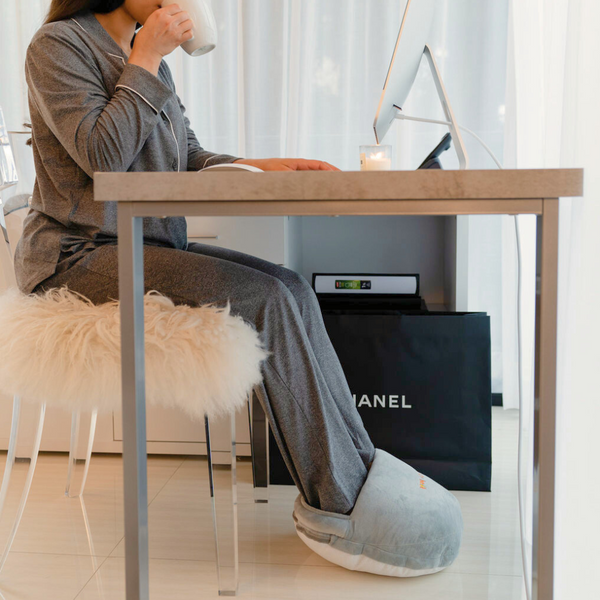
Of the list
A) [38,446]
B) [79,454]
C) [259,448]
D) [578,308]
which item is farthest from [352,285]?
[38,446]

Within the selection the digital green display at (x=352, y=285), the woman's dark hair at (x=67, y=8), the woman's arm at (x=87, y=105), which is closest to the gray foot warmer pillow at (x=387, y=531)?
the woman's arm at (x=87, y=105)

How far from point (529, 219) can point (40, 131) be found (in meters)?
1.34

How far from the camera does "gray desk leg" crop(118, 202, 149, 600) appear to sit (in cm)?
62

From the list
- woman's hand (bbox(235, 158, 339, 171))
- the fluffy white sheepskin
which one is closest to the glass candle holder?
woman's hand (bbox(235, 158, 339, 171))

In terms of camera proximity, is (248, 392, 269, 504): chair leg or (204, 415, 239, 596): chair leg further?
(248, 392, 269, 504): chair leg

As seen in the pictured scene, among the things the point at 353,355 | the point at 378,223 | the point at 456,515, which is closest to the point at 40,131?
the point at 353,355

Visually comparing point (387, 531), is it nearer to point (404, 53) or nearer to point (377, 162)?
point (377, 162)

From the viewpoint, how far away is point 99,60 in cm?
103

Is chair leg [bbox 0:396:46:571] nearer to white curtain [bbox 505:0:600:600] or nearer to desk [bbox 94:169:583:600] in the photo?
desk [bbox 94:169:583:600]

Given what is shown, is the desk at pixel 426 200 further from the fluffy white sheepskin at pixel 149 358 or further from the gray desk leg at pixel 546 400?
the fluffy white sheepskin at pixel 149 358

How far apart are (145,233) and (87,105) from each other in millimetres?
233

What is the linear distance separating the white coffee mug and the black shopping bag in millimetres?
640

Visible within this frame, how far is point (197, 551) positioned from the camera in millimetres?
1104

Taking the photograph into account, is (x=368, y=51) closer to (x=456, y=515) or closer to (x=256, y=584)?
(x=456, y=515)
